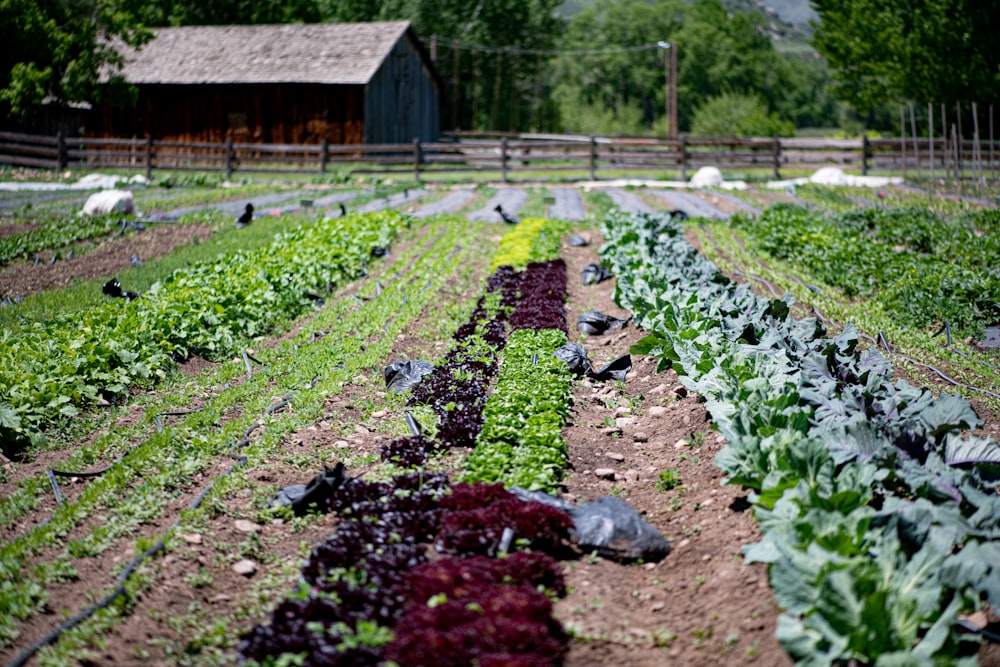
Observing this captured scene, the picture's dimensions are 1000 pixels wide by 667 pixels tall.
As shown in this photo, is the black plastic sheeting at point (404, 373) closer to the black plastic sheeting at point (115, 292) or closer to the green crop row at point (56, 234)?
the black plastic sheeting at point (115, 292)

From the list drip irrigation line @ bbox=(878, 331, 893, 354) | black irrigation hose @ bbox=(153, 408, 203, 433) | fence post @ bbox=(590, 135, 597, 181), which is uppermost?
fence post @ bbox=(590, 135, 597, 181)

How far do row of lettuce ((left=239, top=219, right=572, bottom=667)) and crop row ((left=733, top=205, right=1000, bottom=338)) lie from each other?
505cm

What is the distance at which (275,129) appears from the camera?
34.0 metres

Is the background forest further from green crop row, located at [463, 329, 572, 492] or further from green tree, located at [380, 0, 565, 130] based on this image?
green crop row, located at [463, 329, 572, 492]

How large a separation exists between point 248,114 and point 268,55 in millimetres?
2382

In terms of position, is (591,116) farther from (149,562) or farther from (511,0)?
(149,562)

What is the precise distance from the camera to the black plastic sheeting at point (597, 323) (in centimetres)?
993

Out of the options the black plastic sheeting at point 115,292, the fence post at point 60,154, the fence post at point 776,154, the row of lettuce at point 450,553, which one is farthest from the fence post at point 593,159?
the row of lettuce at point 450,553

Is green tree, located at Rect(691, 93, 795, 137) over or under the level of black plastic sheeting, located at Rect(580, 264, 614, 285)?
over

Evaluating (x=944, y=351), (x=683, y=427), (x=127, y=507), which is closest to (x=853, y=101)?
(x=944, y=351)

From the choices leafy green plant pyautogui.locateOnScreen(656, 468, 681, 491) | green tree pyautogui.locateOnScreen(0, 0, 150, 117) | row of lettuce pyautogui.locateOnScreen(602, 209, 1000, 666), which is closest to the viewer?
row of lettuce pyautogui.locateOnScreen(602, 209, 1000, 666)

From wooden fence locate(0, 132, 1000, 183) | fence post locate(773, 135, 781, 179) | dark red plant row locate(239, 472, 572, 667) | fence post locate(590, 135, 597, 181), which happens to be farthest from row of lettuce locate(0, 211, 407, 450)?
fence post locate(773, 135, 781, 179)

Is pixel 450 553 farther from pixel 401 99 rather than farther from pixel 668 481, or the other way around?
pixel 401 99

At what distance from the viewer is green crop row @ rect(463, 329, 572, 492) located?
221 inches
